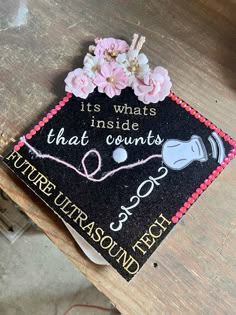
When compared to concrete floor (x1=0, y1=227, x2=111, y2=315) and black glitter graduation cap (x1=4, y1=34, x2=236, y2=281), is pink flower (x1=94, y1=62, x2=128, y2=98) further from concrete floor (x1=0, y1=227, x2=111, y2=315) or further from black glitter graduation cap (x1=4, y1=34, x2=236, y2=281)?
concrete floor (x1=0, y1=227, x2=111, y2=315)

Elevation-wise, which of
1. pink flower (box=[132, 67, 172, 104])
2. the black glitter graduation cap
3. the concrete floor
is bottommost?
the concrete floor

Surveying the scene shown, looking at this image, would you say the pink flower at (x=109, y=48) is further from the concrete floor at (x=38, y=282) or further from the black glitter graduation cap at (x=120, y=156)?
the concrete floor at (x=38, y=282)

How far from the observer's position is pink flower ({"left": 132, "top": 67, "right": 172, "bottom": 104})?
1.98 feet

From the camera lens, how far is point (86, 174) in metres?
0.55

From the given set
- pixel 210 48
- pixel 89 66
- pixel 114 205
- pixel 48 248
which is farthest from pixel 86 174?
pixel 48 248

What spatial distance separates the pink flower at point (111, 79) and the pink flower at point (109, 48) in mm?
24

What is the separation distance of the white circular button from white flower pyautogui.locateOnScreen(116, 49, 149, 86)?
11 cm

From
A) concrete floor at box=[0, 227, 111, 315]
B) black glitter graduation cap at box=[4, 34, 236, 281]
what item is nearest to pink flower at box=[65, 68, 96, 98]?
black glitter graduation cap at box=[4, 34, 236, 281]

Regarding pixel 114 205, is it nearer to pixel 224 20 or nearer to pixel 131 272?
pixel 131 272

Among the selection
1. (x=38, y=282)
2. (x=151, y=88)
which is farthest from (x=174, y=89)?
(x=38, y=282)

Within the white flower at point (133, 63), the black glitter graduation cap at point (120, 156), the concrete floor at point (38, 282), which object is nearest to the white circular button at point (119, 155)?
the black glitter graduation cap at point (120, 156)

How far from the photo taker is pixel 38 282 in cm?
113

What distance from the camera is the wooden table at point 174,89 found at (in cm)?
53

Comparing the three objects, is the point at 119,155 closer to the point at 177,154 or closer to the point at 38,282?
the point at 177,154
